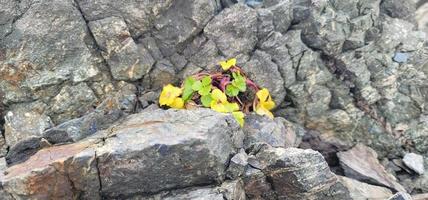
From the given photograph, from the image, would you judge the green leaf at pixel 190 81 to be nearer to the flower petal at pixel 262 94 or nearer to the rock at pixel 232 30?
the rock at pixel 232 30

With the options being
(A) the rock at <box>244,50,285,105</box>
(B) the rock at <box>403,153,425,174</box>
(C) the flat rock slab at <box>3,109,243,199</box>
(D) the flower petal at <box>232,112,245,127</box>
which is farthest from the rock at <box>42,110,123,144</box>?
(B) the rock at <box>403,153,425,174</box>

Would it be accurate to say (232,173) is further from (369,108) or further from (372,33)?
(372,33)

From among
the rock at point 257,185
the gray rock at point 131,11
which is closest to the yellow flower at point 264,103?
the rock at point 257,185

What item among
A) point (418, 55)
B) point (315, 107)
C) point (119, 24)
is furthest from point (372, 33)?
point (119, 24)

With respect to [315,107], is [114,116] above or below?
above

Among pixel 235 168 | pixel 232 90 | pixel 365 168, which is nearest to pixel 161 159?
pixel 235 168

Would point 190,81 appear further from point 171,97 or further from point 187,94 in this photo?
point 171,97
